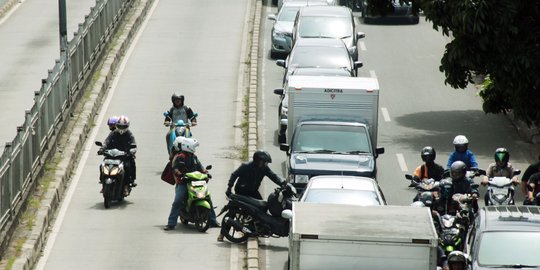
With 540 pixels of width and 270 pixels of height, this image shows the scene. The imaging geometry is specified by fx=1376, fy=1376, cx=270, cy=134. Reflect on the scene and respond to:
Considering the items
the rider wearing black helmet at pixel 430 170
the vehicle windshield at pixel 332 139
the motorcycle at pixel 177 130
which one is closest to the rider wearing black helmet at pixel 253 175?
the rider wearing black helmet at pixel 430 170

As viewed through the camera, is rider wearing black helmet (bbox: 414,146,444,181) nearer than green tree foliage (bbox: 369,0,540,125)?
Yes

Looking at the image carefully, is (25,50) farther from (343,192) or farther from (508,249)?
(508,249)

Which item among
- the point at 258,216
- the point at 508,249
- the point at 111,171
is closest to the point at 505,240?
the point at 508,249

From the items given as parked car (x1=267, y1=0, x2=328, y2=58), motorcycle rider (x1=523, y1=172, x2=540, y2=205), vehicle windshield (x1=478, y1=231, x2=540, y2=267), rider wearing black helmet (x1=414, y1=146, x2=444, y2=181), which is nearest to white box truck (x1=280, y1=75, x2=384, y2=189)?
rider wearing black helmet (x1=414, y1=146, x2=444, y2=181)

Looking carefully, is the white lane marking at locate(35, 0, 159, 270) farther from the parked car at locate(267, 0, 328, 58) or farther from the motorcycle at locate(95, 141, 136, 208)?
the parked car at locate(267, 0, 328, 58)

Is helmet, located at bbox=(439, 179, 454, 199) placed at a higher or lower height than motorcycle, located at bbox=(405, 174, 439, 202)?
higher

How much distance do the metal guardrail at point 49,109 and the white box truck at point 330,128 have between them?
191 inches

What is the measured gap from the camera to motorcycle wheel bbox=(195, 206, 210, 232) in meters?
23.8

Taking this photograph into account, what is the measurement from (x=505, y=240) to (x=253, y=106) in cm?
1722

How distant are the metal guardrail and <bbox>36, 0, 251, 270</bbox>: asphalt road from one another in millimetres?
920

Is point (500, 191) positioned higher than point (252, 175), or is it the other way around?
point (500, 191)

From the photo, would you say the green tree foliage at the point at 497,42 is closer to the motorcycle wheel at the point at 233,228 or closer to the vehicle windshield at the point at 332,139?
the vehicle windshield at the point at 332,139

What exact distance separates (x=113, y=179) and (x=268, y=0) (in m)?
32.0

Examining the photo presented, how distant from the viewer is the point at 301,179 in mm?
26344
